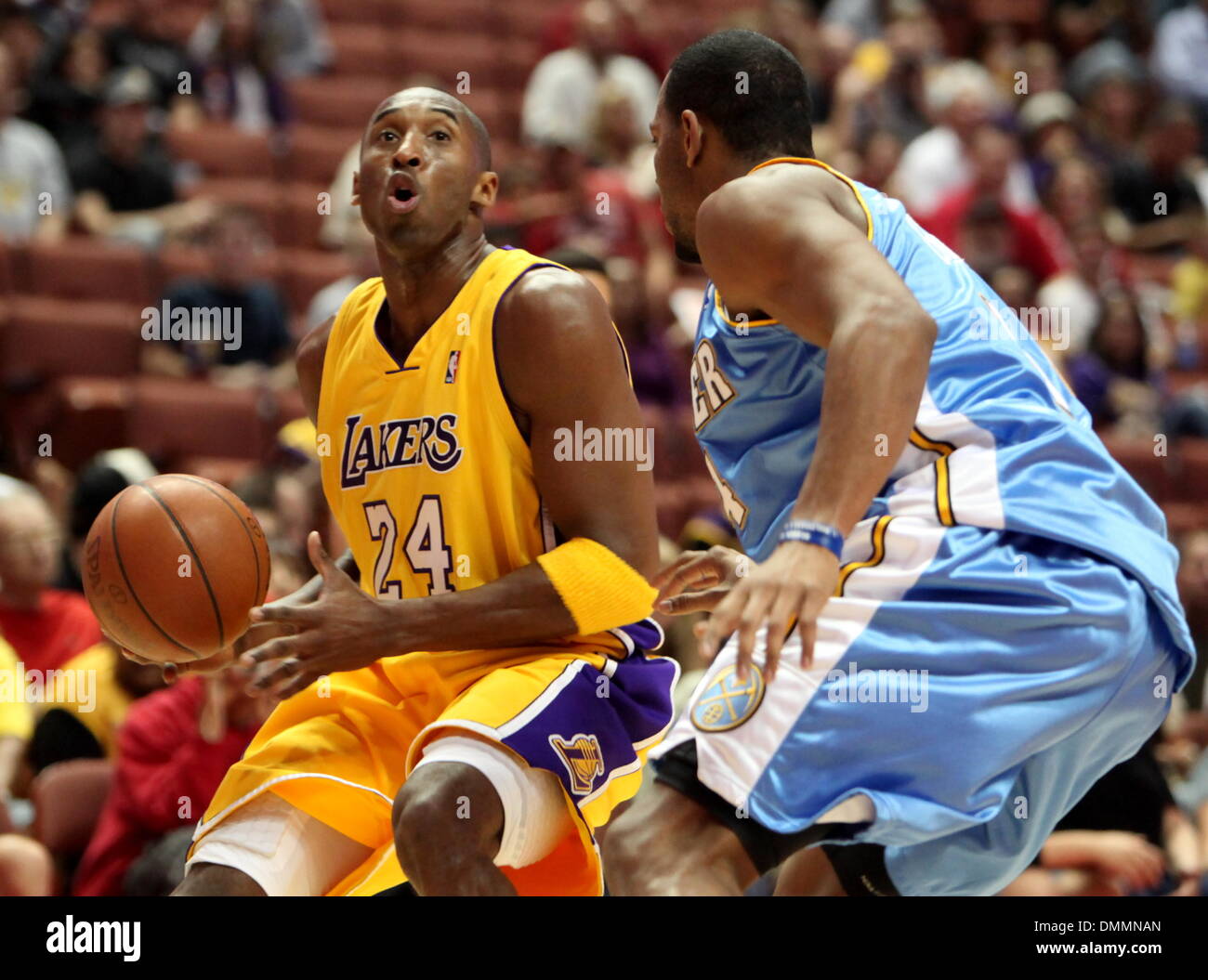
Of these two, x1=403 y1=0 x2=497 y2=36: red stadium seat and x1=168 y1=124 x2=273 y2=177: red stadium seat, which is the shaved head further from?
x1=403 y1=0 x2=497 y2=36: red stadium seat

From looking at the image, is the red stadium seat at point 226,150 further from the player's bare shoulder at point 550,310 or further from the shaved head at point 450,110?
the player's bare shoulder at point 550,310

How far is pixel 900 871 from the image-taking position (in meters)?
2.73

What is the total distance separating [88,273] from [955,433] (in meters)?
6.49

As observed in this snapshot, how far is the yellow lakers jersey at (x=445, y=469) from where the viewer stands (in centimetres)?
339

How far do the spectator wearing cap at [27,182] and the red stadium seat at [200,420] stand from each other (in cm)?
146

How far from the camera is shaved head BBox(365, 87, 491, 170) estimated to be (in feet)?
11.7

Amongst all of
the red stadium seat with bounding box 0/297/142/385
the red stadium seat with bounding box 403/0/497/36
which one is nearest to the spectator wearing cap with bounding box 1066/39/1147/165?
A: the red stadium seat with bounding box 403/0/497/36

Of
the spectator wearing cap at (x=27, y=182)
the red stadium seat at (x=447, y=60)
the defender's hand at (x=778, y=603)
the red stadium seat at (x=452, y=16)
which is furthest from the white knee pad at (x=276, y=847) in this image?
the red stadium seat at (x=452, y=16)

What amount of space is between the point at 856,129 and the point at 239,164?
3722mm

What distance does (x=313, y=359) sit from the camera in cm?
378

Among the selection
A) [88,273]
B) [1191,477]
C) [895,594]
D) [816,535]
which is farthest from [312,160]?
[816,535]

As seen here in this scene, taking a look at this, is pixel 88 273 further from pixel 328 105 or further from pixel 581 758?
pixel 581 758

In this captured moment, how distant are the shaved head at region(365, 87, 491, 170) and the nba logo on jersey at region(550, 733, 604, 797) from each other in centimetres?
129

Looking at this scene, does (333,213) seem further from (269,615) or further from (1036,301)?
(269,615)
